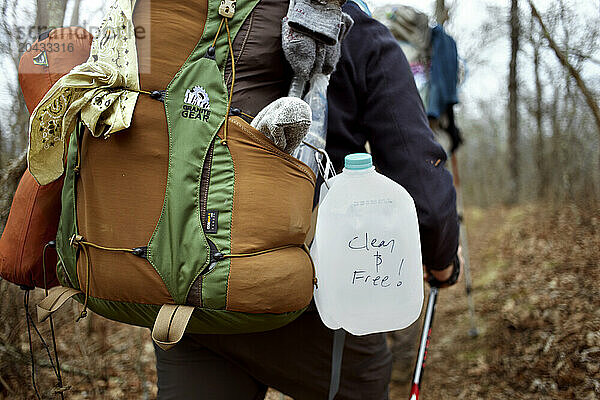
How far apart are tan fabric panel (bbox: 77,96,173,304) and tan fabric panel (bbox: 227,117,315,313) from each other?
0.18m

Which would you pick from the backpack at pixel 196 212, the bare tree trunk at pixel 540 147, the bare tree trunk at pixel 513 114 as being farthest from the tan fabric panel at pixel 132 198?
the bare tree trunk at pixel 540 147

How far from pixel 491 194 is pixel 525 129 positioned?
10.6m

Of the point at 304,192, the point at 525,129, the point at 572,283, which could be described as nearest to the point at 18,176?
the point at 304,192

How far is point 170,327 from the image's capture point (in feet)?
3.62

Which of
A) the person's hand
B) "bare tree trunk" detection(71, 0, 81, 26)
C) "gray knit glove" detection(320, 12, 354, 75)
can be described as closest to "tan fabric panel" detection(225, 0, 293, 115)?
"gray knit glove" detection(320, 12, 354, 75)

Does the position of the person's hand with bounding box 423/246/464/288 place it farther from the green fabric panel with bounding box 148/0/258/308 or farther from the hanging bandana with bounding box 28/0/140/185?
the hanging bandana with bounding box 28/0/140/185

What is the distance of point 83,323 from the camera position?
12.4 feet

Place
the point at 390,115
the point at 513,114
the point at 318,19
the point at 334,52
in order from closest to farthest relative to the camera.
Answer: the point at 318,19 → the point at 334,52 → the point at 390,115 → the point at 513,114

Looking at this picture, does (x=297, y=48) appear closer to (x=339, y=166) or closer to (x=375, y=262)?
(x=339, y=166)

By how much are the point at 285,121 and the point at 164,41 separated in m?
0.37

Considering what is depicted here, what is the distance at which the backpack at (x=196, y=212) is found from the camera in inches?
44.7

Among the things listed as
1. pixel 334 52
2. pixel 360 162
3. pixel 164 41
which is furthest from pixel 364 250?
pixel 164 41

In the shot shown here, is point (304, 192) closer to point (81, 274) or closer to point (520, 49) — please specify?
point (81, 274)

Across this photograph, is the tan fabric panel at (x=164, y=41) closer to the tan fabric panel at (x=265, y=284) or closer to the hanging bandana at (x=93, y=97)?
the hanging bandana at (x=93, y=97)
